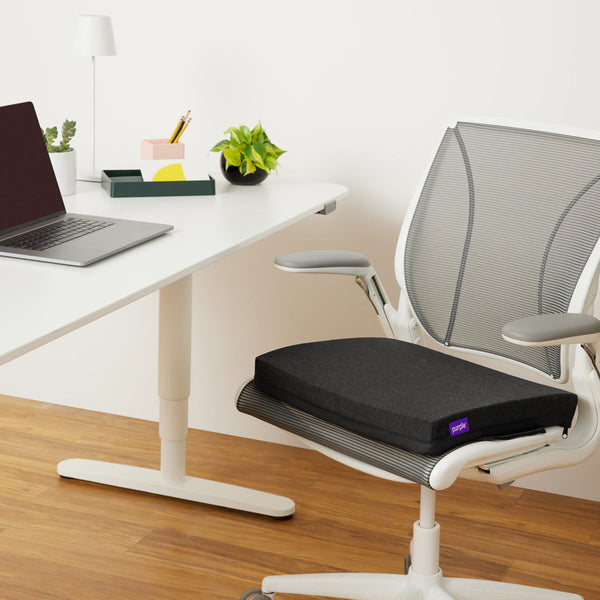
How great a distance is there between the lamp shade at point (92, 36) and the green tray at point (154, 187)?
408 millimetres

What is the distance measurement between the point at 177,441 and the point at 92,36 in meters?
1.08

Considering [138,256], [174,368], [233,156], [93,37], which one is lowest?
[174,368]

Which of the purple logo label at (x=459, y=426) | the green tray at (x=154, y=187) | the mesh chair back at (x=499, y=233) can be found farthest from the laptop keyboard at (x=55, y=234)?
the purple logo label at (x=459, y=426)

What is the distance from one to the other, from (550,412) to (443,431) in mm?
247

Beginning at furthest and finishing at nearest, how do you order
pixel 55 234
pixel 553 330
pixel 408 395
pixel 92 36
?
pixel 92 36 → pixel 55 234 → pixel 408 395 → pixel 553 330

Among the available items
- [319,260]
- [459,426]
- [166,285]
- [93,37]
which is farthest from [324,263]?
[93,37]

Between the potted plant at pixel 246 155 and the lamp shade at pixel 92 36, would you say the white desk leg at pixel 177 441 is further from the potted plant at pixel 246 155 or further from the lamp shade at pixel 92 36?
the lamp shade at pixel 92 36

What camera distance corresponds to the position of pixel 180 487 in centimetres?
255

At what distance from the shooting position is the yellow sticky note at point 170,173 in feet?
7.88

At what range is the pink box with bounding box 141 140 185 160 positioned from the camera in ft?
8.11

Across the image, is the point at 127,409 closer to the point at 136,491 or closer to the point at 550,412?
the point at 136,491

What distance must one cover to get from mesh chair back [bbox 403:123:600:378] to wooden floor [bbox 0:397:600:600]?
585 mm

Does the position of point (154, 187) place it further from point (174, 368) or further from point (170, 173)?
point (174, 368)

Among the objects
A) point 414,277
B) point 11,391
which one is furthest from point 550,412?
point 11,391
